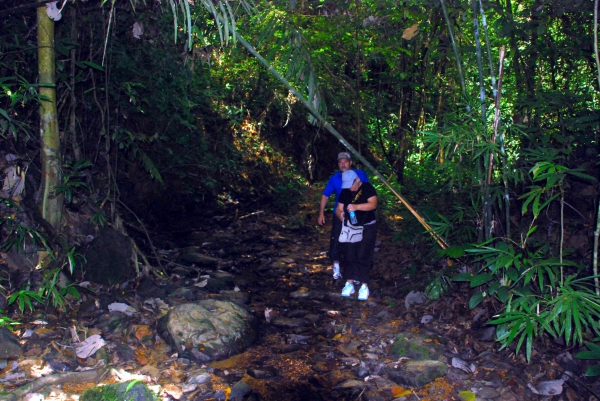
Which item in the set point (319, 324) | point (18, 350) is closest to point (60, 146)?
point (18, 350)

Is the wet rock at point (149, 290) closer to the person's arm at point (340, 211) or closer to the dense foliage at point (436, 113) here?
the dense foliage at point (436, 113)

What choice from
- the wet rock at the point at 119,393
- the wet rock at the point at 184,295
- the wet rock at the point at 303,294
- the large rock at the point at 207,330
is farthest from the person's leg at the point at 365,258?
the wet rock at the point at 119,393

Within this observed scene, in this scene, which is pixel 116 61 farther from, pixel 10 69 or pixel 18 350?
pixel 18 350

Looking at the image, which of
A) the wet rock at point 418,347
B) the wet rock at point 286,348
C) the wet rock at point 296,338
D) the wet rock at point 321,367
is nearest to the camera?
the wet rock at point 321,367

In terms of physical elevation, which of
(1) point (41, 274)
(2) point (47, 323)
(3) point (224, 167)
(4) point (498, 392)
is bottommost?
(4) point (498, 392)

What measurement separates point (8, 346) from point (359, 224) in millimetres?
3636

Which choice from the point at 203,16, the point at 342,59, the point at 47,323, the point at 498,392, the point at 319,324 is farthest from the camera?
the point at 342,59

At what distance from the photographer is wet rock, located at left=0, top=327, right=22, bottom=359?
14.6 ft

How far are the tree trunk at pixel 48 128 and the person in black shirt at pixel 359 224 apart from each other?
3.02 metres

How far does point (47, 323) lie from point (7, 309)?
384 mm

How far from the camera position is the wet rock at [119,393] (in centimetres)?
398

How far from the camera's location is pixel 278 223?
10180 millimetres

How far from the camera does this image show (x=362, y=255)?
639cm

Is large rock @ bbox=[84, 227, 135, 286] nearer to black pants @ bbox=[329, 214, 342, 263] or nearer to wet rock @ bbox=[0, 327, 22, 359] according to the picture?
wet rock @ bbox=[0, 327, 22, 359]
